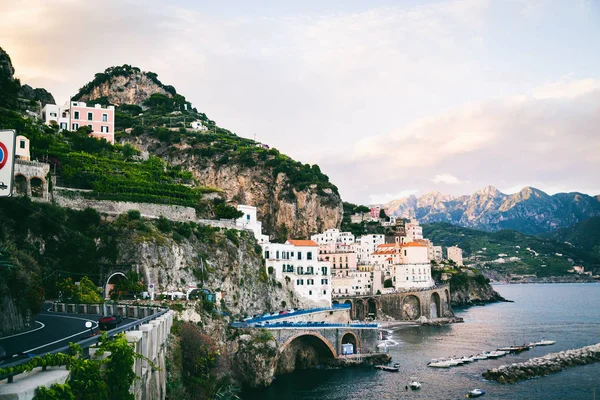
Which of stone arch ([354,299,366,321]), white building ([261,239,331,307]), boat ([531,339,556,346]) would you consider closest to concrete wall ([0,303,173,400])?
white building ([261,239,331,307])

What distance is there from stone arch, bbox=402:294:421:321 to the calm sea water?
1344 cm

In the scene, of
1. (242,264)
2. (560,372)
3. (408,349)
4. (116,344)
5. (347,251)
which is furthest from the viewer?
(347,251)

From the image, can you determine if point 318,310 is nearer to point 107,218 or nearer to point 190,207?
point 190,207

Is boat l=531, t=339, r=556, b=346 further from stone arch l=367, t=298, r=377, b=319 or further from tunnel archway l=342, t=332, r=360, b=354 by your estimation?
stone arch l=367, t=298, r=377, b=319

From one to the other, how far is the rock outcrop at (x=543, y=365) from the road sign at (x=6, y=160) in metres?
57.8

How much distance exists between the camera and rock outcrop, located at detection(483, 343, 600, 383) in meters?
63.0

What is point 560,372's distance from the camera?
2596 inches

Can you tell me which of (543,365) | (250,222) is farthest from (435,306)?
(543,365)

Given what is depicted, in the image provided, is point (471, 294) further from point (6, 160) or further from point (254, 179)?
point (6, 160)

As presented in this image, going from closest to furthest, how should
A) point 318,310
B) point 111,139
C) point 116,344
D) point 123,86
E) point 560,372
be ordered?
point 116,344
point 560,372
point 318,310
point 111,139
point 123,86

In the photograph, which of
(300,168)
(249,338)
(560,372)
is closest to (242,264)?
(249,338)

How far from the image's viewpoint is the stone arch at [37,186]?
57.2 m

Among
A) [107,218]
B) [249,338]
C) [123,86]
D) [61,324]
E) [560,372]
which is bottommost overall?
[560,372]

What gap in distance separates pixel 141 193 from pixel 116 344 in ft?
182
